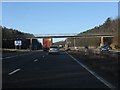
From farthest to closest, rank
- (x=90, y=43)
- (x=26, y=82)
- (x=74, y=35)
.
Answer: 1. (x=90, y=43)
2. (x=74, y=35)
3. (x=26, y=82)

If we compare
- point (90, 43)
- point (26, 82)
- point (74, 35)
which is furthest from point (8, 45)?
point (26, 82)

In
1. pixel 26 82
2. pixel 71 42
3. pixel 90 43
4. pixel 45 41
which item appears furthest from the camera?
pixel 71 42

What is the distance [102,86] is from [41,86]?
89.7 inches

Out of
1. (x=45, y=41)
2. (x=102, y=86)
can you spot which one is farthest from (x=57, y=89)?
(x=45, y=41)

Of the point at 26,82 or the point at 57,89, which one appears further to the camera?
the point at 26,82

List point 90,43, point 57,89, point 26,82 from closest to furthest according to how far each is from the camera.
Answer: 1. point 57,89
2. point 26,82
3. point 90,43

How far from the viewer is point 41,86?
1384cm

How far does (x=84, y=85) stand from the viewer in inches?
566

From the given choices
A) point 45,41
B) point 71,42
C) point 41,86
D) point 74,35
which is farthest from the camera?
point 71,42

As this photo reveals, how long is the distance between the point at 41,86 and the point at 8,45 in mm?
139201

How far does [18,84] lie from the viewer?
14.5 meters

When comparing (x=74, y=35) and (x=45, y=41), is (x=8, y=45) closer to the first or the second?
(x=74, y=35)

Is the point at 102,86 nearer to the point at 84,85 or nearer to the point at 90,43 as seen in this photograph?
the point at 84,85

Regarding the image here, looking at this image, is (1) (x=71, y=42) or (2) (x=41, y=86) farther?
(1) (x=71, y=42)
